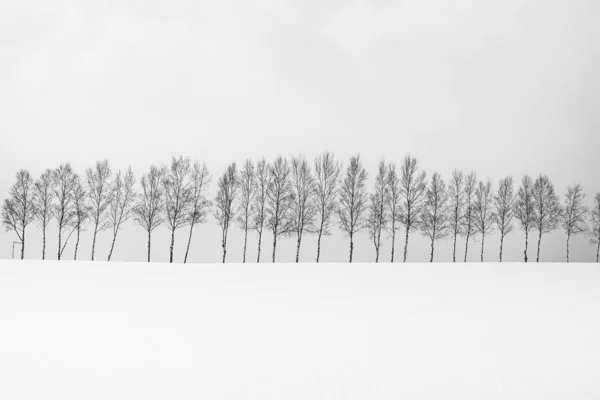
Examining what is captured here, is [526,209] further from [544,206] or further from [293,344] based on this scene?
[293,344]

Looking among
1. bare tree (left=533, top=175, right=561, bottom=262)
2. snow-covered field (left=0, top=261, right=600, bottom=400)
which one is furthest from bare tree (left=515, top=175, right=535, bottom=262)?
snow-covered field (left=0, top=261, right=600, bottom=400)

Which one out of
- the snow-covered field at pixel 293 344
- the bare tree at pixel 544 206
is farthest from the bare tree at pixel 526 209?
the snow-covered field at pixel 293 344

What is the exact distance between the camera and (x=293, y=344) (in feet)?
23.9

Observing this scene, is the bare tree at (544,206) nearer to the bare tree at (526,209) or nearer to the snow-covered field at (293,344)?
the bare tree at (526,209)

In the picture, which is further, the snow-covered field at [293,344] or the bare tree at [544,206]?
the bare tree at [544,206]

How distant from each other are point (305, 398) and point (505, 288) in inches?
546

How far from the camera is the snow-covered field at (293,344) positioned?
→ 5.31 meters

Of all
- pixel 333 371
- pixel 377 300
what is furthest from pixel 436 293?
pixel 333 371

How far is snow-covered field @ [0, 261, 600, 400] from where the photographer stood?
209 inches

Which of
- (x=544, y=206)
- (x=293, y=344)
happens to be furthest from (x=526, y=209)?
(x=293, y=344)

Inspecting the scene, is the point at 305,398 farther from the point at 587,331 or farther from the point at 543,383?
Result: the point at 587,331

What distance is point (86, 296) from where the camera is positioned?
1203cm

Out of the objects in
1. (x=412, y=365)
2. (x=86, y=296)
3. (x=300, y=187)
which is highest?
(x=300, y=187)

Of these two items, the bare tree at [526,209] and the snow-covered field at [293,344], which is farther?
the bare tree at [526,209]
